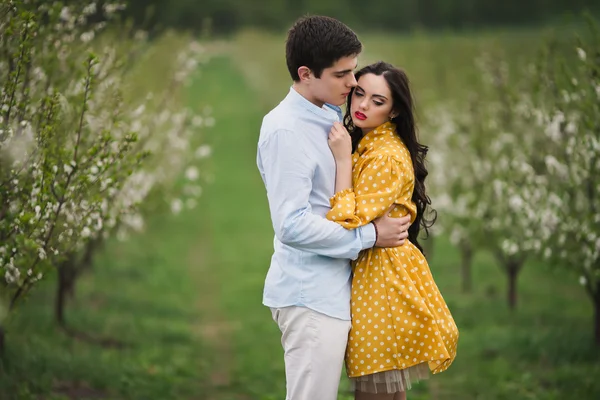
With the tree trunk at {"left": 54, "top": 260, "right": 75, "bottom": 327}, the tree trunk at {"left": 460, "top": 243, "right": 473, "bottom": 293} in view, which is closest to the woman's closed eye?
the tree trunk at {"left": 54, "top": 260, "right": 75, "bottom": 327}

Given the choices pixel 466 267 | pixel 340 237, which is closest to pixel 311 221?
pixel 340 237

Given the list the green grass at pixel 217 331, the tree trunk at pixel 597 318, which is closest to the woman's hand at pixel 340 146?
the green grass at pixel 217 331

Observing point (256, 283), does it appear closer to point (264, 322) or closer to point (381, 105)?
point (264, 322)

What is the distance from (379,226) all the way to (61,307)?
539cm

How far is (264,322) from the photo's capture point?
938 centimetres

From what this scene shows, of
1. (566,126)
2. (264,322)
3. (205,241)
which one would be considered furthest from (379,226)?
(205,241)

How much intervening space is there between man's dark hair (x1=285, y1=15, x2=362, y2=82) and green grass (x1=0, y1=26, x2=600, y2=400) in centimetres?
260

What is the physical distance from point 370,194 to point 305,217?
31cm

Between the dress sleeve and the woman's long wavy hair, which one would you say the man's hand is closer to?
the dress sleeve

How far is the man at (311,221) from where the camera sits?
3186 millimetres

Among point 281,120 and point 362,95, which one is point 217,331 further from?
point 281,120

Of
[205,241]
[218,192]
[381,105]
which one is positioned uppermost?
[381,105]

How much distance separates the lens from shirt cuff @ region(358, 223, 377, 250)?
325 centimetres

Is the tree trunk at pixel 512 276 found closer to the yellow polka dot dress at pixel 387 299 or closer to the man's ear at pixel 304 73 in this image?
the yellow polka dot dress at pixel 387 299
